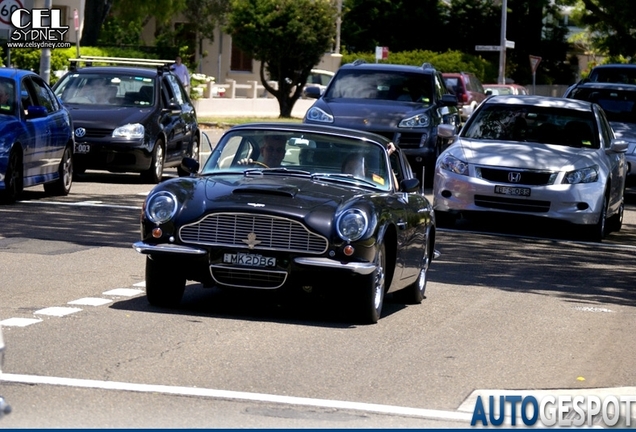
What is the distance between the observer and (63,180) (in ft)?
68.0

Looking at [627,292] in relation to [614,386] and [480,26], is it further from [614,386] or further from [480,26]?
[480,26]

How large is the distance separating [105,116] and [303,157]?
458 inches

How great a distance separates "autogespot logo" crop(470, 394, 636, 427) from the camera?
7.64 metres

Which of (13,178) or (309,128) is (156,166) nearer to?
(13,178)

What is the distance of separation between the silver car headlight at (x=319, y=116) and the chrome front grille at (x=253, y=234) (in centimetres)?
1326

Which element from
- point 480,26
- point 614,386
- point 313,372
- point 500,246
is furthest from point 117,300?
point 480,26

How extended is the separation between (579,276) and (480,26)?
64.2 m

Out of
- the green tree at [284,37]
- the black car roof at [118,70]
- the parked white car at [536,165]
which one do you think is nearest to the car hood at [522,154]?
the parked white car at [536,165]

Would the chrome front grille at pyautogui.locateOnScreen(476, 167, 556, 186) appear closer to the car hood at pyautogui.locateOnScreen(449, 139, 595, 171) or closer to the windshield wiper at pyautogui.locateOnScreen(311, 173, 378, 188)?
the car hood at pyautogui.locateOnScreen(449, 139, 595, 171)

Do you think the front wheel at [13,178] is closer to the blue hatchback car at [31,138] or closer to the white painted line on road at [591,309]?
the blue hatchback car at [31,138]

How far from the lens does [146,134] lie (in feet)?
75.8

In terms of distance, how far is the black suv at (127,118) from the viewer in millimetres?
22828

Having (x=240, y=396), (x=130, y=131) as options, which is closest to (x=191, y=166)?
(x=240, y=396)

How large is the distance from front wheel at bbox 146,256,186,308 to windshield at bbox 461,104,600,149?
919 centimetres
